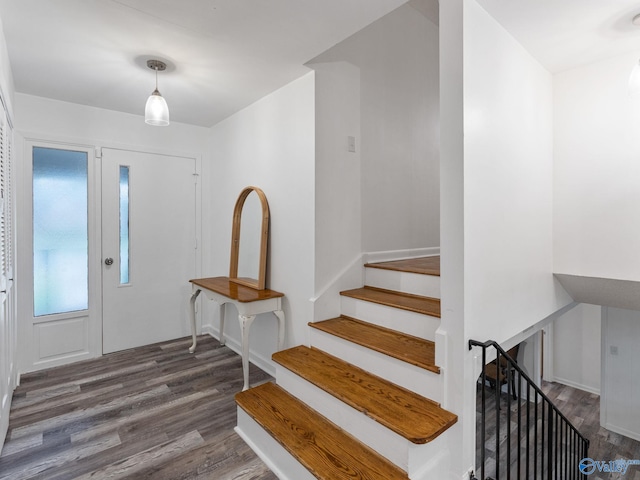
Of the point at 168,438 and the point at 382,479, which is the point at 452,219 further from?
the point at 168,438

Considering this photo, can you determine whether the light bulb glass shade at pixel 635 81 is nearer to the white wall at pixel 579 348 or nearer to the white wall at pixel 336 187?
the white wall at pixel 336 187

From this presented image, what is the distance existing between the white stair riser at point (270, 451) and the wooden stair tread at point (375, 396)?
382mm

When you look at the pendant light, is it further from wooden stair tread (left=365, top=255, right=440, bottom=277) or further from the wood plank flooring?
the wood plank flooring

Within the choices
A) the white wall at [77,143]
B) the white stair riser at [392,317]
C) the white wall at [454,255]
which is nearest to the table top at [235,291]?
the white stair riser at [392,317]

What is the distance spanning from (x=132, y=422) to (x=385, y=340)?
1872mm

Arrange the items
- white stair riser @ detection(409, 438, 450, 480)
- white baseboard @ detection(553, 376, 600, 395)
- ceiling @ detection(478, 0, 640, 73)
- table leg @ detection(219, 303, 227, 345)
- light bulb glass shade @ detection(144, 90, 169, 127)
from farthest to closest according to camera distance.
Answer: white baseboard @ detection(553, 376, 600, 395)
table leg @ detection(219, 303, 227, 345)
light bulb glass shade @ detection(144, 90, 169, 127)
ceiling @ detection(478, 0, 640, 73)
white stair riser @ detection(409, 438, 450, 480)

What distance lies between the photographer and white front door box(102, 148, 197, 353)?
3525 millimetres

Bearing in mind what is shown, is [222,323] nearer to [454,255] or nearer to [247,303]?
[247,303]

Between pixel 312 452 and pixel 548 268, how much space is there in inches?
79.3

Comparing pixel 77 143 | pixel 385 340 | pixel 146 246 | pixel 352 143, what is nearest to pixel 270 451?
pixel 385 340

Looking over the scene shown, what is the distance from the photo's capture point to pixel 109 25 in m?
1.97

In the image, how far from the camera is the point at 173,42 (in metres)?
2.16

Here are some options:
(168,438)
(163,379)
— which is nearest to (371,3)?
(168,438)

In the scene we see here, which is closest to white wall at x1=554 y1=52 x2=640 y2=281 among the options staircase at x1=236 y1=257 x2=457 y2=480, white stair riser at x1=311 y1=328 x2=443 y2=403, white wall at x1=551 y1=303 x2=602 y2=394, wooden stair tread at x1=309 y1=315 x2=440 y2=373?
staircase at x1=236 y1=257 x2=457 y2=480
